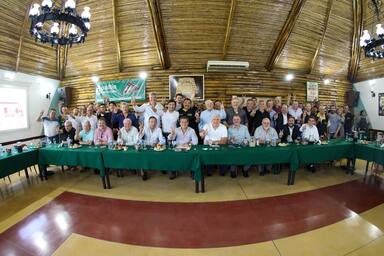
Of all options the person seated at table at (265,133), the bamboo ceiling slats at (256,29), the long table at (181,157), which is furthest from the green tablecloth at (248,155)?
the bamboo ceiling slats at (256,29)

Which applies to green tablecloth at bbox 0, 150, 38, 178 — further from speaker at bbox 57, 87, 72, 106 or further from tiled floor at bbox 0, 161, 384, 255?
speaker at bbox 57, 87, 72, 106

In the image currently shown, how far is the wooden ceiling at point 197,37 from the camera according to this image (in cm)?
823

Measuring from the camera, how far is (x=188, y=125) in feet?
19.7

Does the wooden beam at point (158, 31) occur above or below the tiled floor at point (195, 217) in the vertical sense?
above

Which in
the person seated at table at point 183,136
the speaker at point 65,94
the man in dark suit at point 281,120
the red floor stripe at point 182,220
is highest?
the speaker at point 65,94

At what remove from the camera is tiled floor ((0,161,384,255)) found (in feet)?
9.83

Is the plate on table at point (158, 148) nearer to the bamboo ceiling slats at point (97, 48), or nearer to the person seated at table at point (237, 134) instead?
the person seated at table at point (237, 134)

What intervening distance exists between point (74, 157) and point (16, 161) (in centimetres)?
124

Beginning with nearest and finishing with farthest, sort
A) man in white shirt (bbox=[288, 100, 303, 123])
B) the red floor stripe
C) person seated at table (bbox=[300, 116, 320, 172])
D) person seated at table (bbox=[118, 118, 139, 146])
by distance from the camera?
the red floor stripe, person seated at table (bbox=[118, 118, 139, 146]), person seated at table (bbox=[300, 116, 320, 172]), man in white shirt (bbox=[288, 100, 303, 123])

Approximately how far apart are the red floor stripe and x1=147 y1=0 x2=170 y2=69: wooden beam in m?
6.78

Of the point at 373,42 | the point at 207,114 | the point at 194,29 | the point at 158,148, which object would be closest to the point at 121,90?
the point at 194,29

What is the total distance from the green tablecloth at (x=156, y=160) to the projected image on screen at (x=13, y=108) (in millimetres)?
6618

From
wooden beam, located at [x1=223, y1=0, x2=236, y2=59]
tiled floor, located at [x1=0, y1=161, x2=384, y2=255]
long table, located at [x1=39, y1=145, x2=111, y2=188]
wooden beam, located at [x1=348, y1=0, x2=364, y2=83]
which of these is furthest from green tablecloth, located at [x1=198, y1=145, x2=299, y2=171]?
wooden beam, located at [x1=348, y1=0, x2=364, y2=83]

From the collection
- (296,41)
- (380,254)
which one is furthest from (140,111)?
(296,41)
